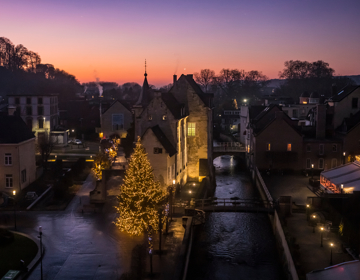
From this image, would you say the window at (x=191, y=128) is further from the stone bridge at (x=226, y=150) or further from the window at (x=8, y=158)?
the window at (x=8, y=158)

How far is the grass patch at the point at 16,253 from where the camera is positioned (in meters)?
26.3

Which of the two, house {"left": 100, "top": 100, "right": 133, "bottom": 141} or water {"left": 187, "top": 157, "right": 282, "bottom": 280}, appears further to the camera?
house {"left": 100, "top": 100, "right": 133, "bottom": 141}

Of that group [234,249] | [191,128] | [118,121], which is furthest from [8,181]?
[118,121]

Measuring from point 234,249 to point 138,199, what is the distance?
30.9ft

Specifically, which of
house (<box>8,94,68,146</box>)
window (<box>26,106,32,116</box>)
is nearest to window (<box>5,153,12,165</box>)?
house (<box>8,94,68,146</box>)

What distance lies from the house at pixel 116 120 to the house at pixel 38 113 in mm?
7530

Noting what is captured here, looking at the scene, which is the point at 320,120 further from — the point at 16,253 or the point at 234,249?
the point at 16,253

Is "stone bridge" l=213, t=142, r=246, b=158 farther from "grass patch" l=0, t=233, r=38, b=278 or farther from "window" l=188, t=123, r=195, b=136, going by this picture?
"grass patch" l=0, t=233, r=38, b=278

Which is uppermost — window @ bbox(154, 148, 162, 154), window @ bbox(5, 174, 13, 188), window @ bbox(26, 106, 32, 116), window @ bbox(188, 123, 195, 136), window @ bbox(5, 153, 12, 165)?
window @ bbox(26, 106, 32, 116)

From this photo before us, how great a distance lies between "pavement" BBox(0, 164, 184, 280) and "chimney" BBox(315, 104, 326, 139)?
28.8 metres

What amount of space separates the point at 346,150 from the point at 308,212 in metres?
22.5

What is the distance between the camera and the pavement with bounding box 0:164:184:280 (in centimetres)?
2569

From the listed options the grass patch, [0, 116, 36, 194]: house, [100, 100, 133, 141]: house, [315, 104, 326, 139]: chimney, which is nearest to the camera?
the grass patch

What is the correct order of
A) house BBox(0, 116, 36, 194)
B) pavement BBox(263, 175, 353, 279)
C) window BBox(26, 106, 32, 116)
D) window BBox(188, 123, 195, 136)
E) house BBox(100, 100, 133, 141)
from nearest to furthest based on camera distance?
pavement BBox(263, 175, 353, 279)
house BBox(0, 116, 36, 194)
window BBox(188, 123, 195, 136)
window BBox(26, 106, 32, 116)
house BBox(100, 100, 133, 141)
